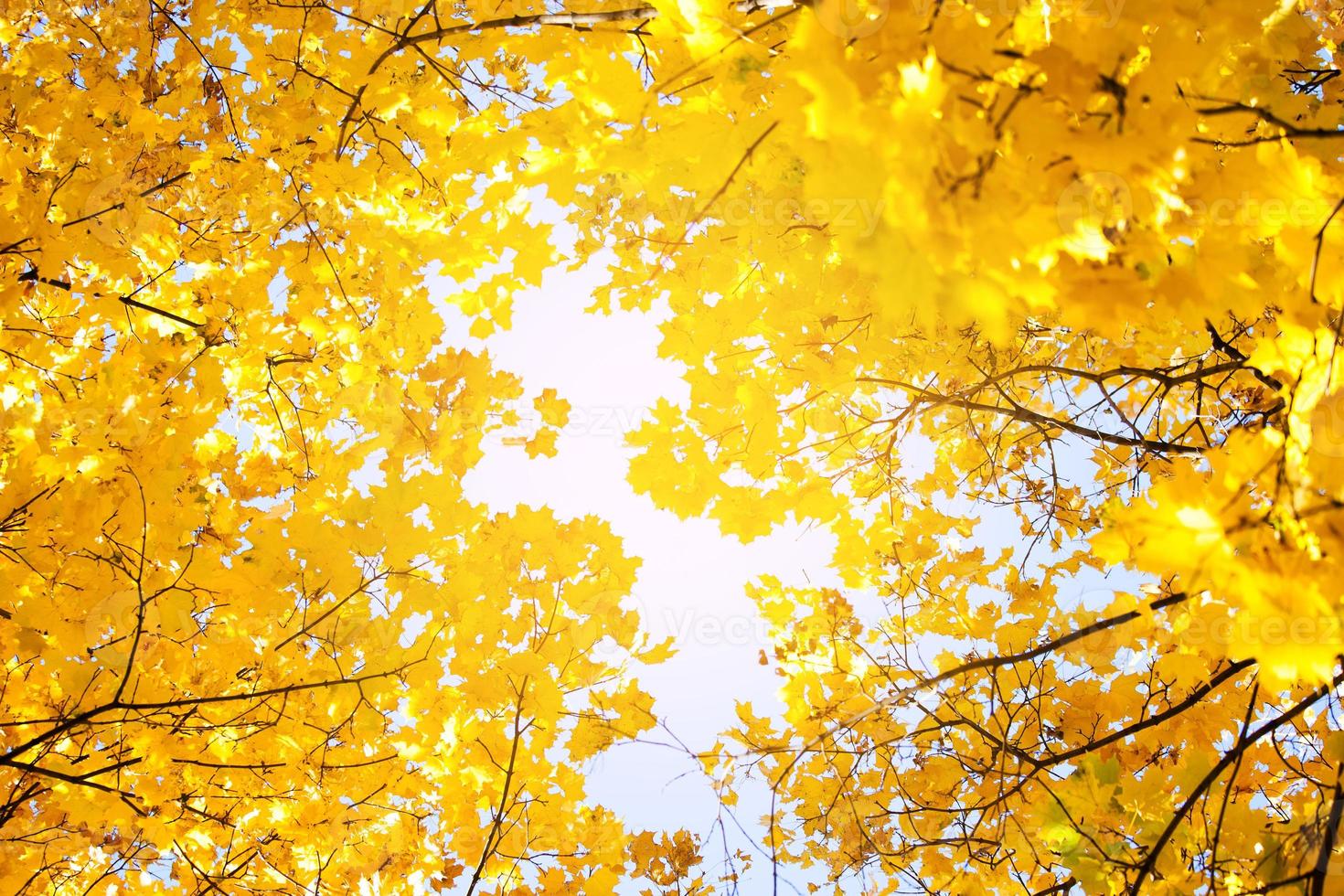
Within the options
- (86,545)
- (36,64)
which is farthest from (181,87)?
(86,545)

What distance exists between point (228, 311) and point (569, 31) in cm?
214

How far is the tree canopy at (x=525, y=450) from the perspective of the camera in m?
1.76

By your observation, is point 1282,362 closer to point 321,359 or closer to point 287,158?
point 321,359

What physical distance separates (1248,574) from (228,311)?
12.0ft

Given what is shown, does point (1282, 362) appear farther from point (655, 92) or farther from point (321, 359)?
point (321, 359)

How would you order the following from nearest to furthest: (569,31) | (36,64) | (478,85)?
1. (569,31)
2. (478,85)
3. (36,64)

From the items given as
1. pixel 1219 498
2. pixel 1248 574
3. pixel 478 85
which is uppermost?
pixel 478 85

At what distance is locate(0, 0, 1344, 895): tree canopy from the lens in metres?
1.76

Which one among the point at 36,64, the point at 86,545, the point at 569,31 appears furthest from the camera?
the point at 36,64

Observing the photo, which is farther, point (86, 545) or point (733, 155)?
point (86, 545)

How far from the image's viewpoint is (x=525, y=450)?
3486 millimetres

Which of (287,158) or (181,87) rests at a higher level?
(181,87)

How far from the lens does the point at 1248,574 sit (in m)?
0.98

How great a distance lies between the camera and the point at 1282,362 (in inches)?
49.3
